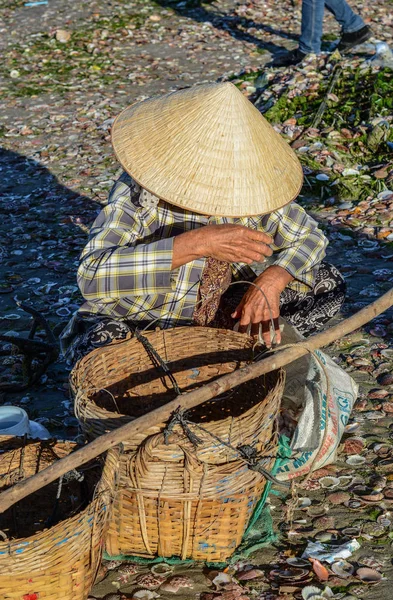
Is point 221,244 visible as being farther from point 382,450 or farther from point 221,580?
point 221,580

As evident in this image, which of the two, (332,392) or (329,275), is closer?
(332,392)

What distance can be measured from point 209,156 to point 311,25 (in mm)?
6461

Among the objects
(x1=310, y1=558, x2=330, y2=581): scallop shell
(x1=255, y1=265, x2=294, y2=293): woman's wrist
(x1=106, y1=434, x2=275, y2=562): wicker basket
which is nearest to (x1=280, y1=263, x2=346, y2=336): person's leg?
(x1=255, y1=265, x2=294, y2=293): woman's wrist

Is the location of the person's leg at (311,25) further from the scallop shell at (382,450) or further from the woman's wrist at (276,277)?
the scallop shell at (382,450)

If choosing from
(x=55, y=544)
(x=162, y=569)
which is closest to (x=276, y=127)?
(x=162, y=569)

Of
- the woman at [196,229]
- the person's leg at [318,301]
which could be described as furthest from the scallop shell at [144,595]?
the person's leg at [318,301]

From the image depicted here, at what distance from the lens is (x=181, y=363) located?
3516 mm

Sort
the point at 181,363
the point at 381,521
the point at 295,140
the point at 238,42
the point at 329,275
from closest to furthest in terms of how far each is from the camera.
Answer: the point at 381,521
the point at 181,363
the point at 329,275
the point at 295,140
the point at 238,42

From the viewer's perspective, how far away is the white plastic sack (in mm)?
3377

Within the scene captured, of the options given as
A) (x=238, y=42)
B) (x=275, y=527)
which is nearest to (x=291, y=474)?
(x=275, y=527)

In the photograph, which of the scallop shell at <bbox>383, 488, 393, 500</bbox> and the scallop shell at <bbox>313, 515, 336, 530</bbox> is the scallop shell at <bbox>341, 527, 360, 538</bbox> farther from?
the scallop shell at <bbox>383, 488, 393, 500</bbox>

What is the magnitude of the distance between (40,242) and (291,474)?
11.2 ft

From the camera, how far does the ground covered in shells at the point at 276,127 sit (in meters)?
3.07

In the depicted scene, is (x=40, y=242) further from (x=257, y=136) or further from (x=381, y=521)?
(x=381, y=521)
